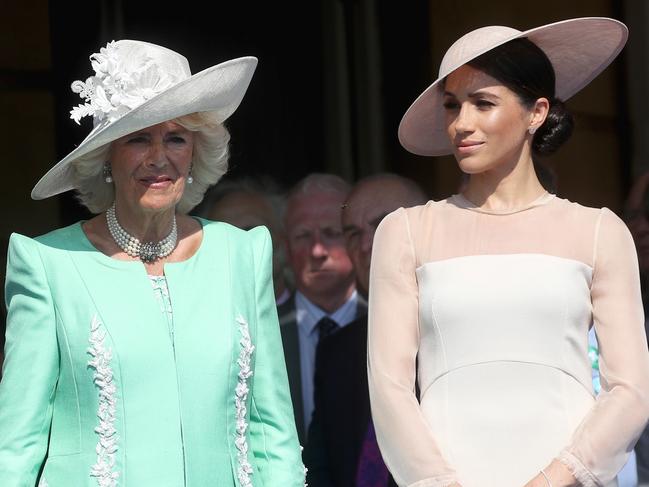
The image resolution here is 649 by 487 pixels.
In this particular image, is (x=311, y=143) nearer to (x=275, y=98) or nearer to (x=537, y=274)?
(x=275, y=98)

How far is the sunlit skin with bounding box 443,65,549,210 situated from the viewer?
13.5ft

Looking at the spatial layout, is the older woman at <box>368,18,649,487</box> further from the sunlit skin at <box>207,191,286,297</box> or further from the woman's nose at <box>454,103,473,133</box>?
the sunlit skin at <box>207,191,286,297</box>

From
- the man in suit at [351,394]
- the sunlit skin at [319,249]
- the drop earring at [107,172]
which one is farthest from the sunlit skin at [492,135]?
the sunlit skin at [319,249]

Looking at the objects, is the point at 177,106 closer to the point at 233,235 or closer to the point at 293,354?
the point at 233,235

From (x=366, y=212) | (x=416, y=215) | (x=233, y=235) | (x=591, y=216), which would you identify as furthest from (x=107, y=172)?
(x=366, y=212)

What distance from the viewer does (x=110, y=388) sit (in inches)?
154

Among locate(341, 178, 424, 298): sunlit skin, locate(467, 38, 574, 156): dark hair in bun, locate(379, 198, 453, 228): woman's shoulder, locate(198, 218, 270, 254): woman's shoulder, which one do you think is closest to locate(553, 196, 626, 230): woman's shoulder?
locate(467, 38, 574, 156): dark hair in bun

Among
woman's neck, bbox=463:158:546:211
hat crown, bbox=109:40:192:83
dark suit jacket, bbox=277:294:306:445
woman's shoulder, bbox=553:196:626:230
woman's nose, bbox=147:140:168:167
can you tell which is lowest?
dark suit jacket, bbox=277:294:306:445

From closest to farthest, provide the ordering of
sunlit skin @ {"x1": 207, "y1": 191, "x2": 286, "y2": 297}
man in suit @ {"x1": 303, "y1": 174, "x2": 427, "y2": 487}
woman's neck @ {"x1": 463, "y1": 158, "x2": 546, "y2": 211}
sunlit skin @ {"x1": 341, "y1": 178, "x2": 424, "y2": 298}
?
woman's neck @ {"x1": 463, "y1": 158, "x2": 546, "y2": 211}, man in suit @ {"x1": 303, "y1": 174, "x2": 427, "y2": 487}, sunlit skin @ {"x1": 341, "y1": 178, "x2": 424, "y2": 298}, sunlit skin @ {"x1": 207, "y1": 191, "x2": 286, "y2": 297}

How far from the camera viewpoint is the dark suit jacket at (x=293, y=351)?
6012 millimetres

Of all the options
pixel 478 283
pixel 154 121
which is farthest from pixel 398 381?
pixel 154 121

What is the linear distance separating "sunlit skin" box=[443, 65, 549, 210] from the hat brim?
21.8 inches

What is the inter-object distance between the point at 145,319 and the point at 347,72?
2578 mm

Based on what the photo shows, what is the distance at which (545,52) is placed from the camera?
4309 mm
